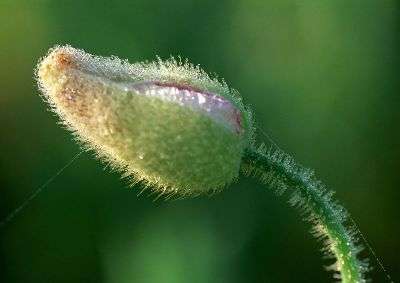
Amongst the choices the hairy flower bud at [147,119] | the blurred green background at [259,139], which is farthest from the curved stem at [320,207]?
the blurred green background at [259,139]

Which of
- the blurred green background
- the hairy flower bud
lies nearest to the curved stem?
the hairy flower bud

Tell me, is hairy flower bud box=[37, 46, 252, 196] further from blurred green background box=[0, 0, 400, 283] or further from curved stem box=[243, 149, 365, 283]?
blurred green background box=[0, 0, 400, 283]

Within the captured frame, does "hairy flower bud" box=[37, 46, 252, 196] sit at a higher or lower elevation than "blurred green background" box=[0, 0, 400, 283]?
lower

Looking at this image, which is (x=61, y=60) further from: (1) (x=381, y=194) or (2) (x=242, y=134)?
(1) (x=381, y=194)

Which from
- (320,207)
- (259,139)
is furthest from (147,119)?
(259,139)

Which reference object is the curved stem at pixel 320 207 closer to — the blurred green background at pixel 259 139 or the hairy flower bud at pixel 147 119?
the hairy flower bud at pixel 147 119
